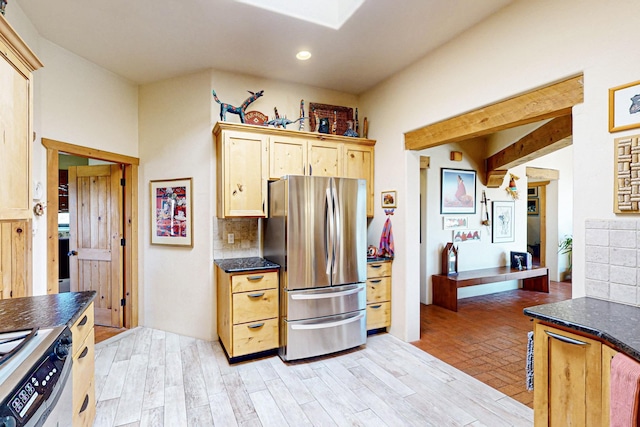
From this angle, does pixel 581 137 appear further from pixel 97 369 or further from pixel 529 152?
pixel 97 369

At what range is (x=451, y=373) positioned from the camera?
270cm

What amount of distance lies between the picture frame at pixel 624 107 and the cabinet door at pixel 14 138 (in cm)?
312

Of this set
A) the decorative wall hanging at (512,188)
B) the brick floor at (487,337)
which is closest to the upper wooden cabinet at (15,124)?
the brick floor at (487,337)

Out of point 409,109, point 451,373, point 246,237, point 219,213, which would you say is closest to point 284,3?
point 409,109

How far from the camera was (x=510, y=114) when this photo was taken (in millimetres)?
2307

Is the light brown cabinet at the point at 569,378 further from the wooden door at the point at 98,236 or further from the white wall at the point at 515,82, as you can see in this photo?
the wooden door at the point at 98,236

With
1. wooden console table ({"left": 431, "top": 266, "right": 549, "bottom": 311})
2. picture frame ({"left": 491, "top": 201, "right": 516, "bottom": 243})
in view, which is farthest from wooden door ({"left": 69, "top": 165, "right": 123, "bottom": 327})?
picture frame ({"left": 491, "top": 201, "right": 516, "bottom": 243})

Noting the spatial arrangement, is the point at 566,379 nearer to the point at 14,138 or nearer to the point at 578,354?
the point at 578,354

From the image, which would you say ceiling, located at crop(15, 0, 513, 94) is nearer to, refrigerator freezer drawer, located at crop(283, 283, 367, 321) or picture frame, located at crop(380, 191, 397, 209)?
picture frame, located at crop(380, 191, 397, 209)

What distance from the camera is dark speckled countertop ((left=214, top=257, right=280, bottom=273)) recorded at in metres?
2.88

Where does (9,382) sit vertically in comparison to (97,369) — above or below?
above

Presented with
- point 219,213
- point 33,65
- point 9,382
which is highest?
point 33,65

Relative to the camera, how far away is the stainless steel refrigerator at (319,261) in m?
2.87

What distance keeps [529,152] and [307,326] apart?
157 inches
